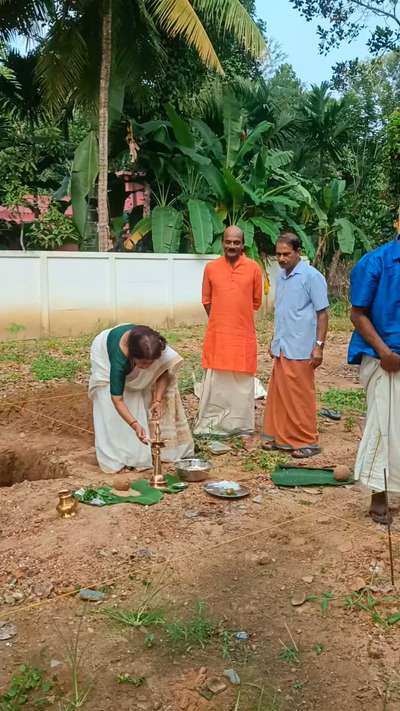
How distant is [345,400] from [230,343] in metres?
1.97

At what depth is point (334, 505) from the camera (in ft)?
13.5

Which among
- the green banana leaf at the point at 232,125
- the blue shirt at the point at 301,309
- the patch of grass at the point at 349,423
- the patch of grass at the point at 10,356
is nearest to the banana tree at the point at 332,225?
the green banana leaf at the point at 232,125

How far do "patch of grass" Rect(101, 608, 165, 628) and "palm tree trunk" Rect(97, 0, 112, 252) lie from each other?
9209mm

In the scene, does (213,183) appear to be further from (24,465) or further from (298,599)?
(298,599)

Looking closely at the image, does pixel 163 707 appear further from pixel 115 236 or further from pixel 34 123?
pixel 34 123

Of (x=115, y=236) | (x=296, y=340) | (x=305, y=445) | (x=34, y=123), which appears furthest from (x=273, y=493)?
(x=34, y=123)

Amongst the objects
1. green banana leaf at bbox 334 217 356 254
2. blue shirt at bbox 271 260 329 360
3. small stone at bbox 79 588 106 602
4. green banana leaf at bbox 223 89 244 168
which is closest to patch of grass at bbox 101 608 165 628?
small stone at bbox 79 588 106 602

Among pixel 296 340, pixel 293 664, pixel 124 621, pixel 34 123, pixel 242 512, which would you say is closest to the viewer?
pixel 293 664

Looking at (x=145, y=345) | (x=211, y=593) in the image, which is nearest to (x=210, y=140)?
(x=145, y=345)

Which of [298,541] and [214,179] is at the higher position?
[214,179]

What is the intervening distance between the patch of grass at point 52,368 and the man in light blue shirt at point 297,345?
3.34m

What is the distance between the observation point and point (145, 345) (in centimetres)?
402

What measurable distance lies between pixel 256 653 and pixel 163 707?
0.46 metres

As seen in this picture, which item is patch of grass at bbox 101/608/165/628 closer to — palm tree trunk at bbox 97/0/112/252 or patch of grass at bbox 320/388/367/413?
patch of grass at bbox 320/388/367/413
